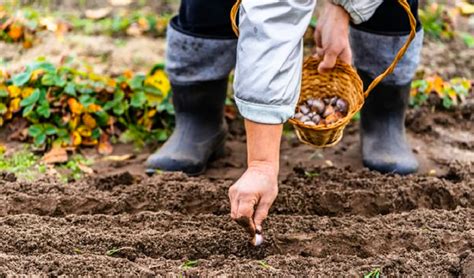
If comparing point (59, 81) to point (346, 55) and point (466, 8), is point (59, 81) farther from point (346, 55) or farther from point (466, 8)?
point (466, 8)

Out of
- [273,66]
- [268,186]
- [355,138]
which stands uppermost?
[273,66]

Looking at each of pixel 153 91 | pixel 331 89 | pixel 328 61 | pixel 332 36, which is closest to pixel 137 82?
pixel 153 91

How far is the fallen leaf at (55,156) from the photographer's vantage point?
11.0 feet

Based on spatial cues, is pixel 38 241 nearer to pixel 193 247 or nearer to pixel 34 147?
pixel 193 247

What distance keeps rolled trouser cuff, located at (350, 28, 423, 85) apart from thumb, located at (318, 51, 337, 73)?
1.26ft

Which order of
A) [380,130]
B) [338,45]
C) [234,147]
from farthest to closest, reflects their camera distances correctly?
[234,147] → [380,130] → [338,45]

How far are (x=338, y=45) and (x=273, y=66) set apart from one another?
53 cm

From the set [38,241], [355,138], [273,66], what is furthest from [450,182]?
[38,241]

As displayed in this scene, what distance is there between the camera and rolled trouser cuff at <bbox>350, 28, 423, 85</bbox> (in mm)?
3109

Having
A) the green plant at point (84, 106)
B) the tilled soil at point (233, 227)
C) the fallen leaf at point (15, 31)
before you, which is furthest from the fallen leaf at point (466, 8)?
the fallen leaf at point (15, 31)

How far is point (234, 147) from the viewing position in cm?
361

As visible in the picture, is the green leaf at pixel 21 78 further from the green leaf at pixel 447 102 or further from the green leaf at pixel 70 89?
the green leaf at pixel 447 102

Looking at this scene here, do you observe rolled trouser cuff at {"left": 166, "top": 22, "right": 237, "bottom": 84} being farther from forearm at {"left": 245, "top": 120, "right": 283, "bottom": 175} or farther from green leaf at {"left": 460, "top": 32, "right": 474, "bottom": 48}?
green leaf at {"left": 460, "top": 32, "right": 474, "bottom": 48}

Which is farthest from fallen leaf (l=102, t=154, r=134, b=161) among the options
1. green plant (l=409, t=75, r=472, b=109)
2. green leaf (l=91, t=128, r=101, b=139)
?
green plant (l=409, t=75, r=472, b=109)
